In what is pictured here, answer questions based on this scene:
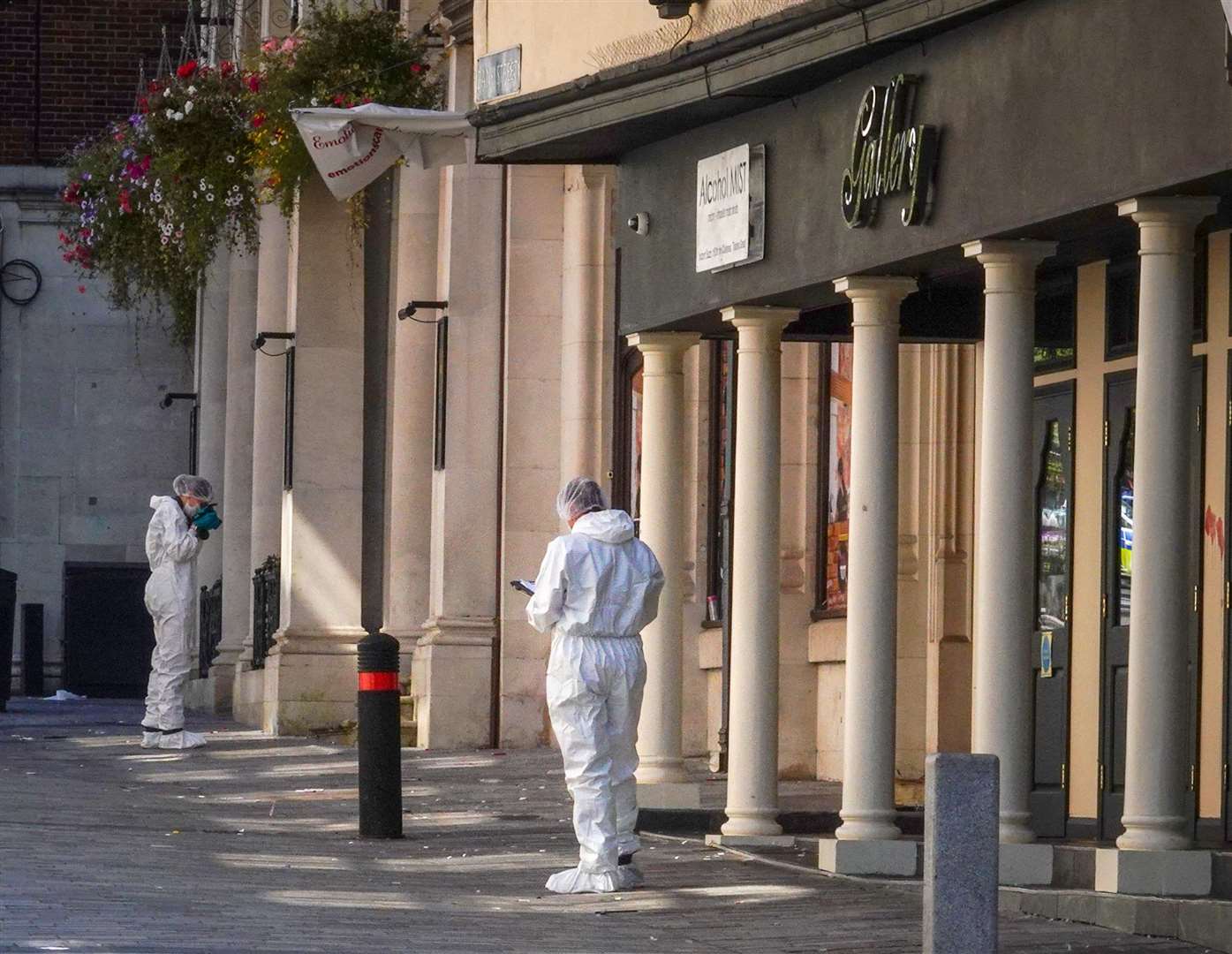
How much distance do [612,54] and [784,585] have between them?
5.24 meters

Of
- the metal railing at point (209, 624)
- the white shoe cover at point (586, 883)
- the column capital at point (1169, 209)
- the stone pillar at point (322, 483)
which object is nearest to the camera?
the column capital at point (1169, 209)

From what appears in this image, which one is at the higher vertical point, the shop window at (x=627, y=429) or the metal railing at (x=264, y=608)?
the shop window at (x=627, y=429)

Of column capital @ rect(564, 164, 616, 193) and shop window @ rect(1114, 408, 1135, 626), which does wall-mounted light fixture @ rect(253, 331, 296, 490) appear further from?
shop window @ rect(1114, 408, 1135, 626)

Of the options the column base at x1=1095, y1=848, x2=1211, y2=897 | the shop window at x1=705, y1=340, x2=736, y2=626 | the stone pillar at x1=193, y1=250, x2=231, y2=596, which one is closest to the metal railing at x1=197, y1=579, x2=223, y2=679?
the stone pillar at x1=193, y1=250, x2=231, y2=596

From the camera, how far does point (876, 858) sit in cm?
1259

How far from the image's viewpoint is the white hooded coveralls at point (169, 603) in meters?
21.3

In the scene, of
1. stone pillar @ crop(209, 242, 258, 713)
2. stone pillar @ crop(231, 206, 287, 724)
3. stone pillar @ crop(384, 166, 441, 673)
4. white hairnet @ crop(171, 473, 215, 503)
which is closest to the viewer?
white hairnet @ crop(171, 473, 215, 503)

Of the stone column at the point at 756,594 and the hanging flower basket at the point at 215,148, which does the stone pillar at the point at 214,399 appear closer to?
the hanging flower basket at the point at 215,148

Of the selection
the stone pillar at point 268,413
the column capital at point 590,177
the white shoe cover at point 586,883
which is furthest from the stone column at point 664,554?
the stone pillar at point 268,413

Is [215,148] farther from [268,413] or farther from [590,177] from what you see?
[590,177]

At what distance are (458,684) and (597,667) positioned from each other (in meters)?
9.52

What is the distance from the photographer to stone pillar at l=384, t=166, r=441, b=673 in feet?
76.9

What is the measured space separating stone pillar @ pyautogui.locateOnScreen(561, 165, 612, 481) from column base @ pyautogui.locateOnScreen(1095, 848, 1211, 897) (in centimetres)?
1004

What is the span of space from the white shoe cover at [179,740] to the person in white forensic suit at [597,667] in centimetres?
966
